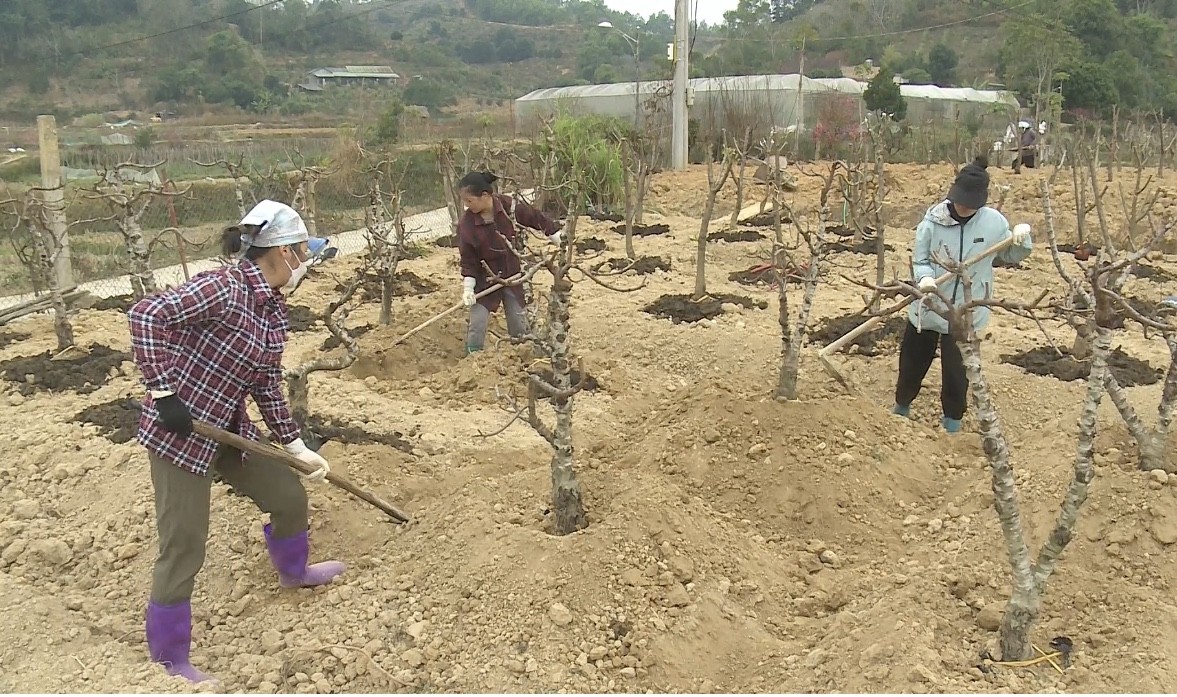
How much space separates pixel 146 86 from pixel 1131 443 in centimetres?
4528

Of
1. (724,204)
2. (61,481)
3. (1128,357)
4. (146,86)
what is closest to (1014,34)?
(724,204)

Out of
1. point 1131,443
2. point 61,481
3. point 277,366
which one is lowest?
point 61,481

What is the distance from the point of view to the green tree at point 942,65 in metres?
36.3

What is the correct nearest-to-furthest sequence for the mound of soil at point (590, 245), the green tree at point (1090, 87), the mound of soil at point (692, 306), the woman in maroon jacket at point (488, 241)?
the woman in maroon jacket at point (488, 241), the mound of soil at point (692, 306), the mound of soil at point (590, 245), the green tree at point (1090, 87)

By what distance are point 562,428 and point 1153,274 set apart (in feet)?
24.6

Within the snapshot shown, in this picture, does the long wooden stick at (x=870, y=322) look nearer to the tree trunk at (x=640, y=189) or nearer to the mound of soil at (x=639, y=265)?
the mound of soil at (x=639, y=265)

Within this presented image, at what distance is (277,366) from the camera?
2.83 metres

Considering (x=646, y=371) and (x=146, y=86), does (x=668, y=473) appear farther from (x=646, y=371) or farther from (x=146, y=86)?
(x=146, y=86)

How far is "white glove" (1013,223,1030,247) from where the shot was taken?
3780mm

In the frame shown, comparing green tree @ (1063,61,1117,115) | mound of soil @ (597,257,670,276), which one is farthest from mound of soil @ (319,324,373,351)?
green tree @ (1063,61,1117,115)

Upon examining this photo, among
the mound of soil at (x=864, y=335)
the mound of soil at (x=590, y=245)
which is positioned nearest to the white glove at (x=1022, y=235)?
the mound of soil at (x=864, y=335)

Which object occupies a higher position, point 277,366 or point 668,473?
point 277,366

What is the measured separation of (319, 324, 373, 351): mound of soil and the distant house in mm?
42674

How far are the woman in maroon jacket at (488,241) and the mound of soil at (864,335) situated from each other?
6.20 ft
